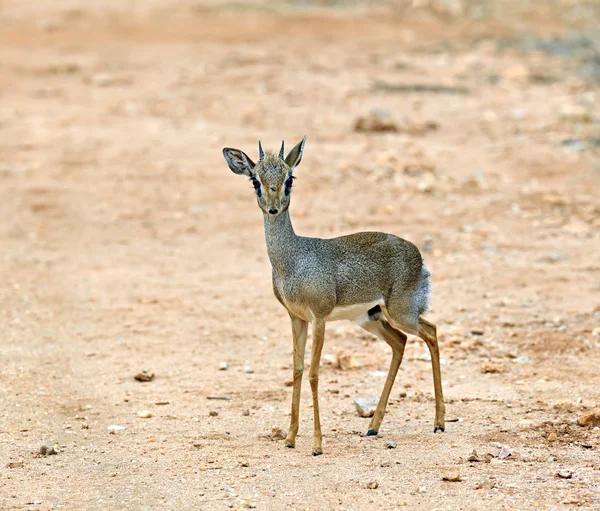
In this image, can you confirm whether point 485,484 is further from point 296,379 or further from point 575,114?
point 575,114

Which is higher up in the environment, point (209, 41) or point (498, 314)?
point (209, 41)

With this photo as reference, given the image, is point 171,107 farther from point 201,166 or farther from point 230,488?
point 230,488

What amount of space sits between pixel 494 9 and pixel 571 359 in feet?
72.0

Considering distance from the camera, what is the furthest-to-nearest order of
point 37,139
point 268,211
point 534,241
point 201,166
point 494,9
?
point 494,9
point 37,139
point 201,166
point 534,241
point 268,211

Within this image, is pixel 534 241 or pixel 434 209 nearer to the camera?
pixel 534 241

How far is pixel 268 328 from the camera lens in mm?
10234

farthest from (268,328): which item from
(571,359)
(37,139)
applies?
(37,139)

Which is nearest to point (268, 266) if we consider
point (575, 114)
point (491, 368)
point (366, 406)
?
point (491, 368)

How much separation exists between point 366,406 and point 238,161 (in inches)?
80.9

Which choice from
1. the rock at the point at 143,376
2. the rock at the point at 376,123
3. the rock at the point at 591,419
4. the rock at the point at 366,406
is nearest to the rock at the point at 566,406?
the rock at the point at 591,419

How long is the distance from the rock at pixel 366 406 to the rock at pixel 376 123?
9275 mm

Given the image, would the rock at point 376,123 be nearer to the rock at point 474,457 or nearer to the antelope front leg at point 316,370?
the antelope front leg at point 316,370

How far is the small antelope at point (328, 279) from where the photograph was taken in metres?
7.13

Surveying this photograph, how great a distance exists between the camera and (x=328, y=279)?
7.25 m
